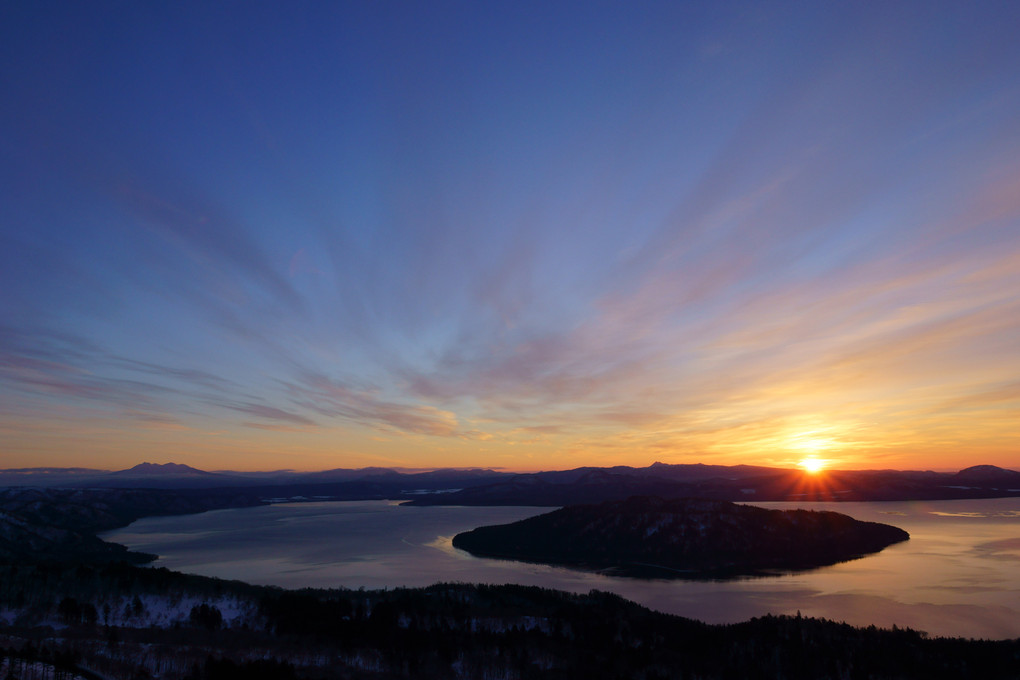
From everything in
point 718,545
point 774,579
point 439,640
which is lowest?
point 774,579

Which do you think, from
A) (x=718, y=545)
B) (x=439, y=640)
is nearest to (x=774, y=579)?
(x=718, y=545)

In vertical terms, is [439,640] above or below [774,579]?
above

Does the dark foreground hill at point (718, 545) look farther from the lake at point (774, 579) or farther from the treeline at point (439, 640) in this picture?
the treeline at point (439, 640)

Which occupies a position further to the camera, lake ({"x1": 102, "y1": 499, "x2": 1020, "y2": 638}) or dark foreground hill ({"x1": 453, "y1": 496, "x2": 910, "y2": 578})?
dark foreground hill ({"x1": 453, "y1": 496, "x2": 910, "y2": 578})

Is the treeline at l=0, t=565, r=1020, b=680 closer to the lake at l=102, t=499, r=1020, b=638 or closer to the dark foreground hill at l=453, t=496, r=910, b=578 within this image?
the lake at l=102, t=499, r=1020, b=638

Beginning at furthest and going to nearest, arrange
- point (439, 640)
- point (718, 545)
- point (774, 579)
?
1. point (718, 545)
2. point (774, 579)
3. point (439, 640)

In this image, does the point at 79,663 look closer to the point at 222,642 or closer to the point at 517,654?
the point at 222,642

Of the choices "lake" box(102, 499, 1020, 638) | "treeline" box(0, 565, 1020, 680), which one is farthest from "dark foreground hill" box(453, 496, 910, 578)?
"treeline" box(0, 565, 1020, 680)

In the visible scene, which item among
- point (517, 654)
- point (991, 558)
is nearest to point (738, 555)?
point (991, 558)

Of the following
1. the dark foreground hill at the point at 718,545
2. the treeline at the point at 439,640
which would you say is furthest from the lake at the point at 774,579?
the treeline at the point at 439,640

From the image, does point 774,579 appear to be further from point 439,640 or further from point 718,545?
point 439,640

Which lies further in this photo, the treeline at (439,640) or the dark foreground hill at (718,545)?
the dark foreground hill at (718,545)
